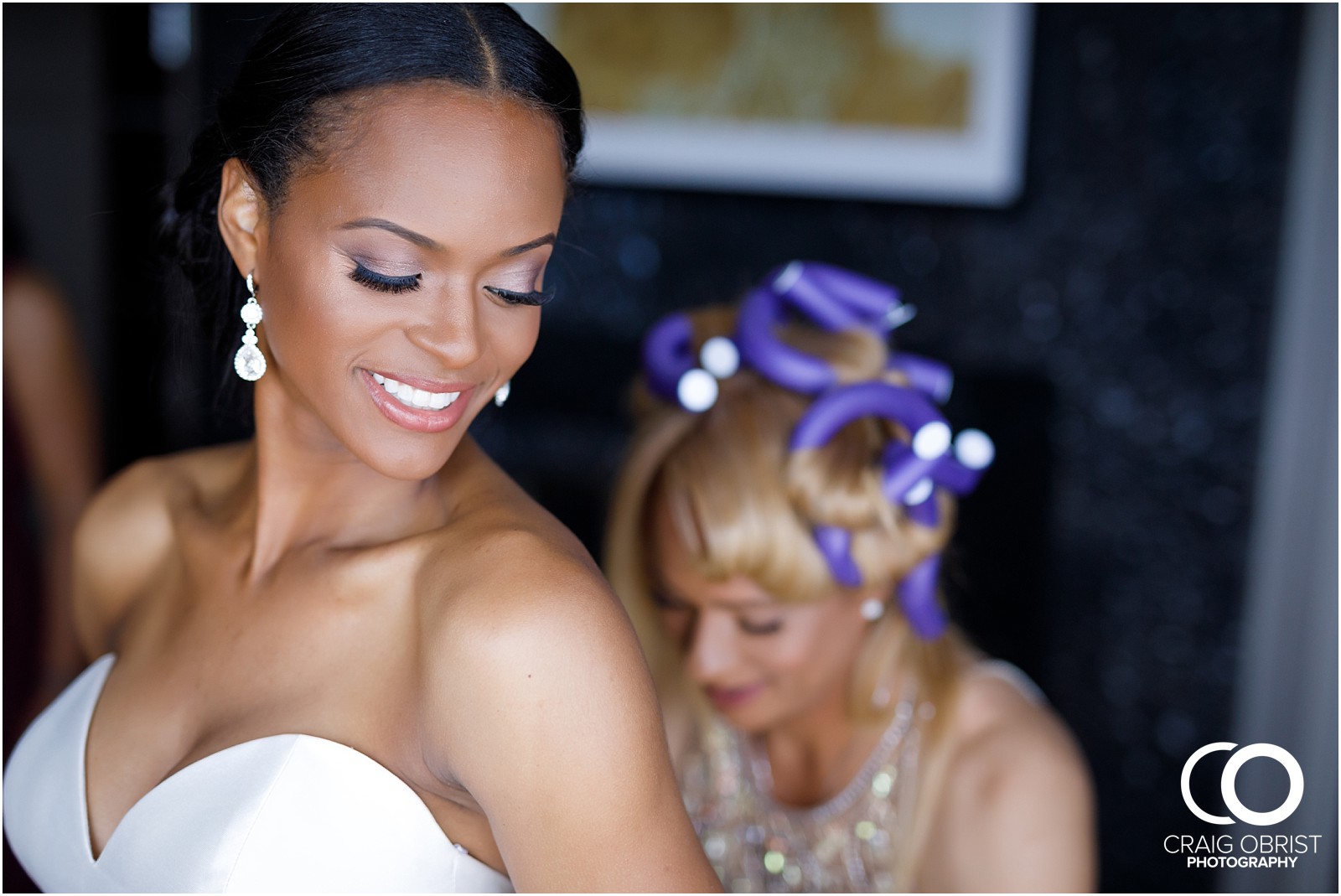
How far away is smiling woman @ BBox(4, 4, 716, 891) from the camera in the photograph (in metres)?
0.86

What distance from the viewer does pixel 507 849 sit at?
0.89 m

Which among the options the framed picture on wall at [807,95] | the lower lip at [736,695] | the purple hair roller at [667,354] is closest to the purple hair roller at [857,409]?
the purple hair roller at [667,354]

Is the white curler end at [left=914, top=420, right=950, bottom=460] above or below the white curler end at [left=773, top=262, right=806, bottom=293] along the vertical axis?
below

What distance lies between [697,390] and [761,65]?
1114 mm

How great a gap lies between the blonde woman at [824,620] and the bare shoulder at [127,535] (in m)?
0.63

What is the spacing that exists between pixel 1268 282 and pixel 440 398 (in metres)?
1.98

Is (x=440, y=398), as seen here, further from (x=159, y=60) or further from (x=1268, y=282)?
(x=159, y=60)

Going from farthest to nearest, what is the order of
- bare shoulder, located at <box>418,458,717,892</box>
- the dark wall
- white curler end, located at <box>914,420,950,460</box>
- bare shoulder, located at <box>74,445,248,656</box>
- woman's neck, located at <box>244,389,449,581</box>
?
the dark wall
white curler end, located at <box>914,420,950,460</box>
bare shoulder, located at <box>74,445,248,656</box>
woman's neck, located at <box>244,389,449,581</box>
bare shoulder, located at <box>418,458,717,892</box>

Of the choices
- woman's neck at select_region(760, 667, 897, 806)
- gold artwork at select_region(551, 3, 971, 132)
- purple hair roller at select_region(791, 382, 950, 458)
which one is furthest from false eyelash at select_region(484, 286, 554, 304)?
gold artwork at select_region(551, 3, 971, 132)

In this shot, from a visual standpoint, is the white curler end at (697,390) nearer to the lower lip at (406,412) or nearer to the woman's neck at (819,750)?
the woman's neck at (819,750)

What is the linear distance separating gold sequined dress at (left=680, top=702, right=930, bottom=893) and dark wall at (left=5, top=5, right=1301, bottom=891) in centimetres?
73

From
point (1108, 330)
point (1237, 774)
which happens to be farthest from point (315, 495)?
point (1237, 774)

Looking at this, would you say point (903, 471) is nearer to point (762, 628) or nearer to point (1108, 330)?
point (762, 628)

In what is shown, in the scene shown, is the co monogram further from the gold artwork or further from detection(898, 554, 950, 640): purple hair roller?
A: the gold artwork
